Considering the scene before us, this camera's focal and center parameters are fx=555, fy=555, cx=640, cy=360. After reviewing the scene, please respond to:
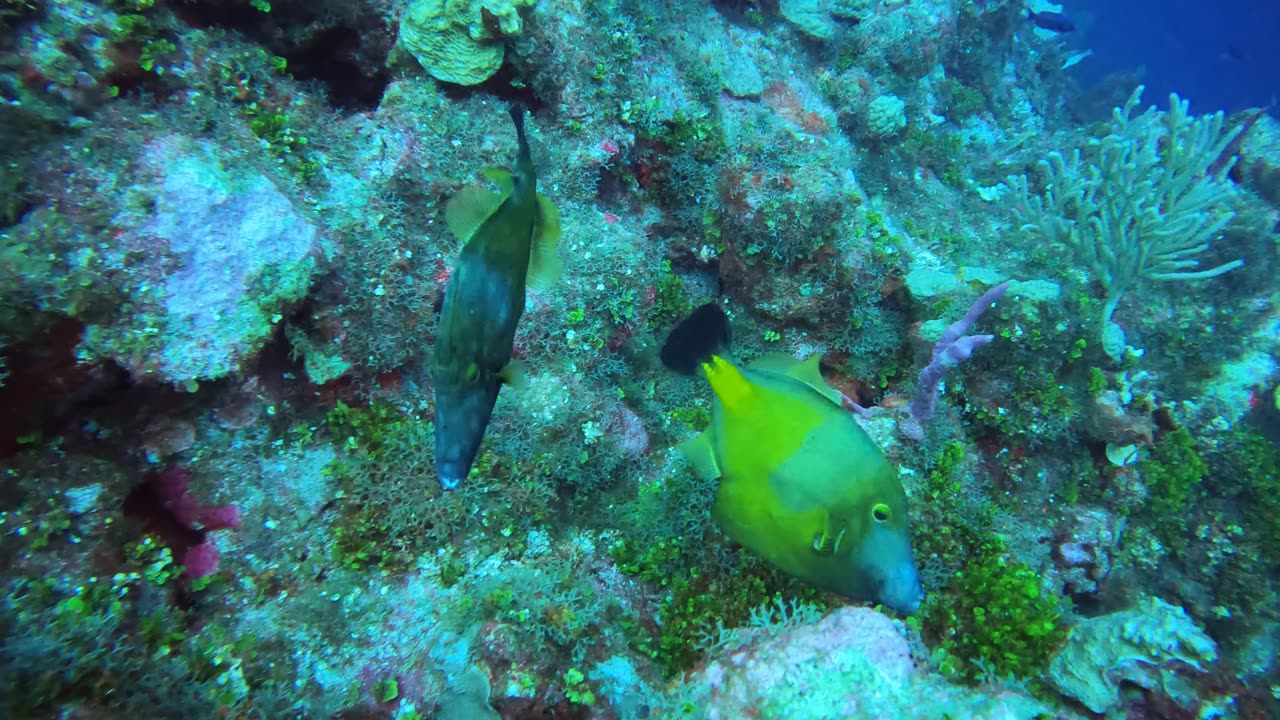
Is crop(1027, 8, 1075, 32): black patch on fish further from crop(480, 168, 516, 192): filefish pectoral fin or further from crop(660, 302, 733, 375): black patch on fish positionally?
crop(480, 168, 516, 192): filefish pectoral fin

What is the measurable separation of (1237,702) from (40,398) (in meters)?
6.22

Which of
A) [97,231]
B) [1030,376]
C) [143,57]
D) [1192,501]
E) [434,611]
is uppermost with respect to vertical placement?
[1030,376]

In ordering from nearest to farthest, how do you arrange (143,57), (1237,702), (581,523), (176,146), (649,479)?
(1237,702) → (176,146) → (143,57) → (581,523) → (649,479)

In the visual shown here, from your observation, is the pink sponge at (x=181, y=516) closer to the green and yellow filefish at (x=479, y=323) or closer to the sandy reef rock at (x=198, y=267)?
the sandy reef rock at (x=198, y=267)

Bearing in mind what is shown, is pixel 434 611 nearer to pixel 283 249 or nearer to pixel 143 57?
pixel 283 249

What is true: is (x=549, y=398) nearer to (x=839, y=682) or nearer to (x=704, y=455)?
(x=704, y=455)

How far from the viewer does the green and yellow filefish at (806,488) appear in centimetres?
203

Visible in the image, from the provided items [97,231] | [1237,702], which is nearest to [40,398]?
[97,231]

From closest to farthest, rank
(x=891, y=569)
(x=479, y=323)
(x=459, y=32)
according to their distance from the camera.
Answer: (x=479, y=323) < (x=891, y=569) < (x=459, y=32)

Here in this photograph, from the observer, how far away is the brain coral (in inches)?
173

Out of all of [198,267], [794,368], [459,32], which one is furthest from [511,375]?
[459,32]

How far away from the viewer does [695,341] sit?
2957 mm

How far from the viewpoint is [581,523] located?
3.99 metres

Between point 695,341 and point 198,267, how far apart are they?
2.75 meters
